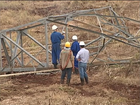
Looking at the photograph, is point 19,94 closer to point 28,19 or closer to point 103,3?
point 28,19

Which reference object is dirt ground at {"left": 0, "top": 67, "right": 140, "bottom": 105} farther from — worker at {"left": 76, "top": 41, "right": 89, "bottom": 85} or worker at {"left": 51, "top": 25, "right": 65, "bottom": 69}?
worker at {"left": 51, "top": 25, "right": 65, "bottom": 69}

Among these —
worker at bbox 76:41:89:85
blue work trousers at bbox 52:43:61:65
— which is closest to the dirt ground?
worker at bbox 76:41:89:85

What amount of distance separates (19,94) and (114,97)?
2.83 metres

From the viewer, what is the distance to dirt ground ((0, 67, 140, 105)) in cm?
754

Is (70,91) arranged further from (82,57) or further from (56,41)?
(56,41)

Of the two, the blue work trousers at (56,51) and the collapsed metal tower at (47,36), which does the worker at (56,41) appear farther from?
the collapsed metal tower at (47,36)

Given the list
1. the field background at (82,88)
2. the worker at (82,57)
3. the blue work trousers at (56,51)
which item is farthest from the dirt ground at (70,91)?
the blue work trousers at (56,51)

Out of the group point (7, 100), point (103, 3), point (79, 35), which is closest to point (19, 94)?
point (7, 100)

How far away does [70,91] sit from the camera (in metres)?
8.40

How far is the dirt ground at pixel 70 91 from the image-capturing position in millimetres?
7535

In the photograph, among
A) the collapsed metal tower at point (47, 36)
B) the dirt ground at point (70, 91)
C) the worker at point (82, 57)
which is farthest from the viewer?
the collapsed metal tower at point (47, 36)

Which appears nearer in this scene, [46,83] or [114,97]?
[114,97]

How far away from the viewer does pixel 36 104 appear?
7.34 m

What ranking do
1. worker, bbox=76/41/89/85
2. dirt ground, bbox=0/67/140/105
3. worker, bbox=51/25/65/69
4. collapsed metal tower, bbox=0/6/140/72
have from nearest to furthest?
dirt ground, bbox=0/67/140/105, worker, bbox=76/41/89/85, collapsed metal tower, bbox=0/6/140/72, worker, bbox=51/25/65/69
